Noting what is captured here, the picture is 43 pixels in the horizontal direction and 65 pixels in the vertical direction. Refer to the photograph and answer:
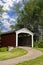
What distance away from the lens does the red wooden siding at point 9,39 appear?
33.4 meters

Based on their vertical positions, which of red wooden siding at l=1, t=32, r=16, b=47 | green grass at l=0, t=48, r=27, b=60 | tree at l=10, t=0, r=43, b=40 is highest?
tree at l=10, t=0, r=43, b=40

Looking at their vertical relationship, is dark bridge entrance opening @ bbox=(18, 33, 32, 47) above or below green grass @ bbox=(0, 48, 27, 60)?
above

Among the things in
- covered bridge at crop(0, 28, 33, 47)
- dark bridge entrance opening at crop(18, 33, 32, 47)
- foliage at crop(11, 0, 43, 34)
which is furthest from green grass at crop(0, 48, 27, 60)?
foliage at crop(11, 0, 43, 34)

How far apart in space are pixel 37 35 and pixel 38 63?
30624 mm

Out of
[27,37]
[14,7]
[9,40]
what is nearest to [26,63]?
[9,40]

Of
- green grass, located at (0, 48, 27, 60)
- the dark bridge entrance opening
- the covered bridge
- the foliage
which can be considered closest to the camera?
green grass, located at (0, 48, 27, 60)

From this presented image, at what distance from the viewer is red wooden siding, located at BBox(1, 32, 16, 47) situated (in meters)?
33.4

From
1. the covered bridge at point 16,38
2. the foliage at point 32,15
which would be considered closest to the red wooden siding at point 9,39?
the covered bridge at point 16,38

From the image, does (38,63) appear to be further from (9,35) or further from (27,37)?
(27,37)

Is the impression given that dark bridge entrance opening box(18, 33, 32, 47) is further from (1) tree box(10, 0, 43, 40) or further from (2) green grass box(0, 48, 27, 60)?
(2) green grass box(0, 48, 27, 60)

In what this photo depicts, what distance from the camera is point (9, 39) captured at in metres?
34.3

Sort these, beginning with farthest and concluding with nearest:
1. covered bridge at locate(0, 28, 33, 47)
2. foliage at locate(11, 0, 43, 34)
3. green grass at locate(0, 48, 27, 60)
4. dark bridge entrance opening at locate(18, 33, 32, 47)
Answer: foliage at locate(11, 0, 43, 34) → dark bridge entrance opening at locate(18, 33, 32, 47) → covered bridge at locate(0, 28, 33, 47) → green grass at locate(0, 48, 27, 60)

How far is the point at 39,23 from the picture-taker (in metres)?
43.6

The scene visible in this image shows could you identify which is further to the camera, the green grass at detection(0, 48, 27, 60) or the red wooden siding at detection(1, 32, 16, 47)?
the red wooden siding at detection(1, 32, 16, 47)
